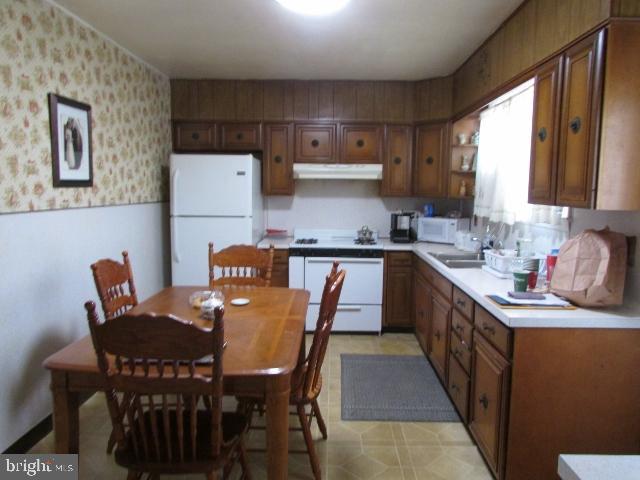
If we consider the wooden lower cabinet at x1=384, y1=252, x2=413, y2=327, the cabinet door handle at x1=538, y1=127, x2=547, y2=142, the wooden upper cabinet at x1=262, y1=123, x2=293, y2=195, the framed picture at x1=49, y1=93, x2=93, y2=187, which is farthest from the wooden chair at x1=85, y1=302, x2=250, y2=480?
the wooden upper cabinet at x1=262, y1=123, x2=293, y2=195

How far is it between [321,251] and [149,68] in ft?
7.05

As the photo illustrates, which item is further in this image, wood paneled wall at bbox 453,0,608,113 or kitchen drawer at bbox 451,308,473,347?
kitchen drawer at bbox 451,308,473,347

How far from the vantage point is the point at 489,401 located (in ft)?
Answer: 6.77

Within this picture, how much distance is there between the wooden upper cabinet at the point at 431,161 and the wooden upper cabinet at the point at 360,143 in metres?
0.38

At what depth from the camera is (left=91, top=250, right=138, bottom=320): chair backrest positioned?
2129mm

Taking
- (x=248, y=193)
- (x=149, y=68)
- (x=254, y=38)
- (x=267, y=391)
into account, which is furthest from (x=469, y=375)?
(x=149, y=68)

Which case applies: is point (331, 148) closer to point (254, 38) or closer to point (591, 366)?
point (254, 38)

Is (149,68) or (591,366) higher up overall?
(149,68)

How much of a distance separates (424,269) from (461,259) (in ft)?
1.02

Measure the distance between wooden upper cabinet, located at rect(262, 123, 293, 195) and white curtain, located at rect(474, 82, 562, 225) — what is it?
1730 millimetres

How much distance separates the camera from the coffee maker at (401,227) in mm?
4195

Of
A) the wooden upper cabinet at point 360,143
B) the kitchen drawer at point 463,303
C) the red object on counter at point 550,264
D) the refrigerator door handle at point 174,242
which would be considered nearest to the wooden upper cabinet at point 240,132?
the wooden upper cabinet at point 360,143

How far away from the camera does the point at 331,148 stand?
165 inches

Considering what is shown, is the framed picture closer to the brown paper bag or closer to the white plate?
the white plate
